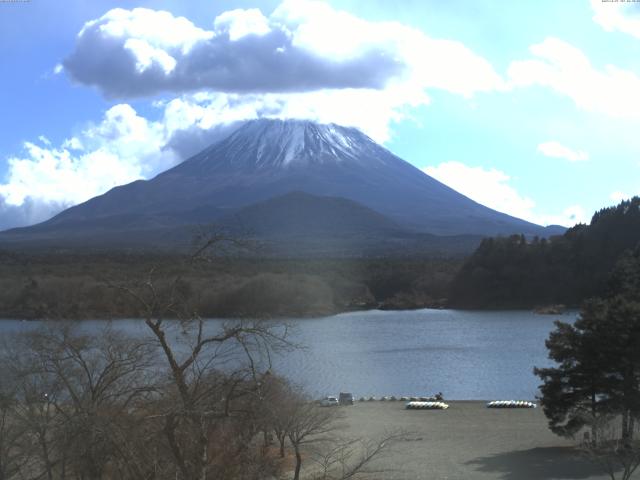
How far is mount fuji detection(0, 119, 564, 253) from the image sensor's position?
87.5 m

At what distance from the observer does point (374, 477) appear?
12.1 meters

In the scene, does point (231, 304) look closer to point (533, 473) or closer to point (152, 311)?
point (533, 473)

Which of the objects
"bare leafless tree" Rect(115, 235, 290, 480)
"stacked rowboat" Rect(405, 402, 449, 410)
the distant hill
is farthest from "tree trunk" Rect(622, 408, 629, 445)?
the distant hill

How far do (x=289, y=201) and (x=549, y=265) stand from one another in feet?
139

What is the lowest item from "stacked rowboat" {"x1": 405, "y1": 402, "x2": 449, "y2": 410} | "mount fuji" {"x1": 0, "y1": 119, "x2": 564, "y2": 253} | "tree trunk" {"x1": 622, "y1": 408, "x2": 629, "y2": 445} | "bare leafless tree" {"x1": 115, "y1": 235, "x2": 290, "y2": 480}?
"stacked rowboat" {"x1": 405, "y1": 402, "x2": 449, "y2": 410}

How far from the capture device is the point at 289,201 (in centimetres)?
9462

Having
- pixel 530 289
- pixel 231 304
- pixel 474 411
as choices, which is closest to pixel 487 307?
pixel 530 289

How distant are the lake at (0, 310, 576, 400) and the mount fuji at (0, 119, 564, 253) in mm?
33128

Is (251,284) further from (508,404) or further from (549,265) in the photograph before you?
(549,265)

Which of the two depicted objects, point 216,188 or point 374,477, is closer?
point 374,477

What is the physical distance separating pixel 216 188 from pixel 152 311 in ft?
329

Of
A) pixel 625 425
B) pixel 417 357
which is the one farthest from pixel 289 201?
pixel 625 425

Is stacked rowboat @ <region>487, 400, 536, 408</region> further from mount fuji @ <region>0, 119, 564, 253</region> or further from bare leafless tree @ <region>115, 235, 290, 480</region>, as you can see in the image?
mount fuji @ <region>0, 119, 564, 253</region>

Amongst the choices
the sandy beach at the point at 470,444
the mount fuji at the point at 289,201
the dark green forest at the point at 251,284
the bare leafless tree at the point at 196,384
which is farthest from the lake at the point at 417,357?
the mount fuji at the point at 289,201
